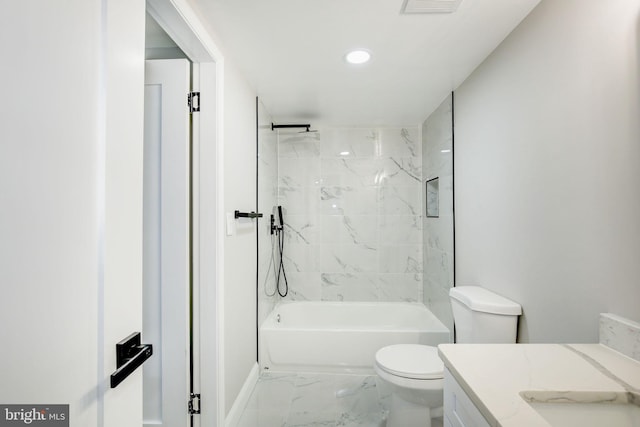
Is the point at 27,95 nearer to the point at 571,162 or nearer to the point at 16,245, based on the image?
the point at 16,245

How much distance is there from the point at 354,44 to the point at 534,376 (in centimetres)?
171

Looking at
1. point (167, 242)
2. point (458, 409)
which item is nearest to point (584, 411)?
point (458, 409)

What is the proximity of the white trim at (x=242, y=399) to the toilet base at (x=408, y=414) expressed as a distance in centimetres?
97

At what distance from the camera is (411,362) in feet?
6.09

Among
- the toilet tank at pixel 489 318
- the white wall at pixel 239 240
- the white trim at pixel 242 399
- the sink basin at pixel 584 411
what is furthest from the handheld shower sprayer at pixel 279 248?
the sink basin at pixel 584 411

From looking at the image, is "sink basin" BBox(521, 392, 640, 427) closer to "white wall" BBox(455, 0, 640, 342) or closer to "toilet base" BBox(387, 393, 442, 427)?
"white wall" BBox(455, 0, 640, 342)

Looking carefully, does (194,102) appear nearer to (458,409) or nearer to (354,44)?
(354,44)

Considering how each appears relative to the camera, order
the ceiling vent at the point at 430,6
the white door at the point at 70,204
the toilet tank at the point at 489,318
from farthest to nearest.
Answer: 1. the toilet tank at the point at 489,318
2. the ceiling vent at the point at 430,6
3. the white door at the point at 70,204

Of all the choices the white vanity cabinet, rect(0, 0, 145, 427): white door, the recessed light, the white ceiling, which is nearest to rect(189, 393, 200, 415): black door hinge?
rect(0, 0, 145, 427): white door

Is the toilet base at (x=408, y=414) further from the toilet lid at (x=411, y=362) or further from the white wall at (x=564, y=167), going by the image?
the white wall at (x=564, y=167)

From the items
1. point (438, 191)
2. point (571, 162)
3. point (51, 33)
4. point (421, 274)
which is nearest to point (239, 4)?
point (51, 33)

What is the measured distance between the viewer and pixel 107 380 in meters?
0.72

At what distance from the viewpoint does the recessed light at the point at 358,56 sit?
1829 mm

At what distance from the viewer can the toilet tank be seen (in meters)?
1.59
